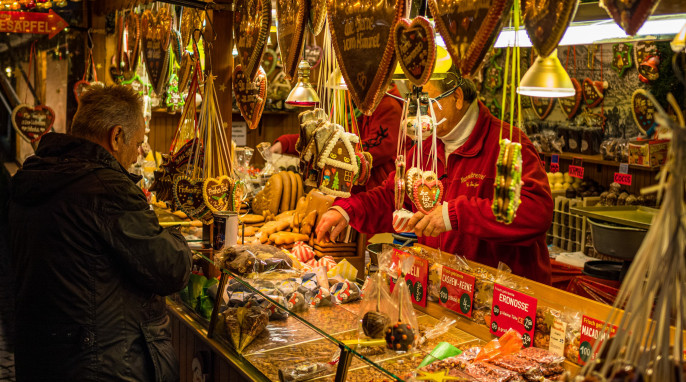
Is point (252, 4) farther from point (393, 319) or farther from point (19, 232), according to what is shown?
point (393, 319)

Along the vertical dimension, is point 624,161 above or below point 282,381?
above

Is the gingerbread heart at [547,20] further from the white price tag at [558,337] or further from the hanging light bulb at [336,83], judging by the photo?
the hanging light bulb at [336,83]

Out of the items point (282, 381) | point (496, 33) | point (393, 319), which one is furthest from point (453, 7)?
point (282, 381)

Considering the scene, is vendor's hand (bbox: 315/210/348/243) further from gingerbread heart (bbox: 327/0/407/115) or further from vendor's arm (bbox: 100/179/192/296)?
gingerbread heart (bbox: 327/0/407/115)

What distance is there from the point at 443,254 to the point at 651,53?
4.03m

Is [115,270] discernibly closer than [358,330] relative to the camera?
No

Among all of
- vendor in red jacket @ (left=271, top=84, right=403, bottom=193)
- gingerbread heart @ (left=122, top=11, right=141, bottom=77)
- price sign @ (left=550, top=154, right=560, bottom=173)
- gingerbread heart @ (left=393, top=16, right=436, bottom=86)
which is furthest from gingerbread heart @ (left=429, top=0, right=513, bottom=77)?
price sign @ (left=550, top=154, right=560, bottom=173)

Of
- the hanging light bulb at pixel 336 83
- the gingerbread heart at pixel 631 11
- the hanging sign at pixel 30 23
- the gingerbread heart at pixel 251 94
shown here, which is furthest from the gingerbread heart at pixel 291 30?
the hanging sign at pixel 30 23

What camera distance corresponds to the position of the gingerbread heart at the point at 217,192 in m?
2.91

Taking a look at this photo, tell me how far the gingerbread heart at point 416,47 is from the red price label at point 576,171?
16.0 feet

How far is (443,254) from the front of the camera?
2.47 metres

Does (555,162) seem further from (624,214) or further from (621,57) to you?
(624,214)

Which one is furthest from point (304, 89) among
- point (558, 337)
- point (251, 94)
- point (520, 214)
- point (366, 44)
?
point (558, 337)

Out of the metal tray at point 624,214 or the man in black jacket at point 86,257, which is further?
the metal tray at point 624,214
